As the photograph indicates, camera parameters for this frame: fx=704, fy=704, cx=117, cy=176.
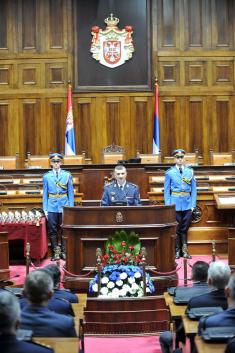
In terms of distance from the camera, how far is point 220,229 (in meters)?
10.5

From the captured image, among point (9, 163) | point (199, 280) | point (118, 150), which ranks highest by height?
point (118, 150)

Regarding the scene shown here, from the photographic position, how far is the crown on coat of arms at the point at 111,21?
15.4 m

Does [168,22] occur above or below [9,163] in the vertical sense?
above

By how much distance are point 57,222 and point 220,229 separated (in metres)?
2.44

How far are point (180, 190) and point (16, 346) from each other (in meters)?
7.08

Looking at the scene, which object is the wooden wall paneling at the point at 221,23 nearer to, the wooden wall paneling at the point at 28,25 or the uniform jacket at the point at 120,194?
the wooden wall paneling at the point at 28,25

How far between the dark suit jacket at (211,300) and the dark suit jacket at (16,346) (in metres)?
1.74

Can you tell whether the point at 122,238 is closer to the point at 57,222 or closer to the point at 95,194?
the point at 57,222

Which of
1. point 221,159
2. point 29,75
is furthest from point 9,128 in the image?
point 221,159

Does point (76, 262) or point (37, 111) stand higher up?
point (37, 111)

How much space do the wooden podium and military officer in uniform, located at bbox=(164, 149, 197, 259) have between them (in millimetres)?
2182

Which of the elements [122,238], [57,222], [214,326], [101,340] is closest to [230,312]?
[214,326]

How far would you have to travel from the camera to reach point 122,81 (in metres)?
15.5

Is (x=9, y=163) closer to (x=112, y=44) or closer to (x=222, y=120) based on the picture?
(x=112, y=44)
